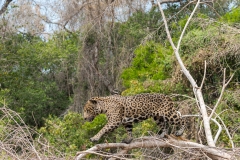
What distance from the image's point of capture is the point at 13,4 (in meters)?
17.6

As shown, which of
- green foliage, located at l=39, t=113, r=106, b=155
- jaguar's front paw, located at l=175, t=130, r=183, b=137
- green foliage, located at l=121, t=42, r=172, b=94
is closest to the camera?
jaguar's front paw, located at l=175, t=130, r=183, b=137

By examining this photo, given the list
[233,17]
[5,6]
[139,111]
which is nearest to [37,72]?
[5,6]

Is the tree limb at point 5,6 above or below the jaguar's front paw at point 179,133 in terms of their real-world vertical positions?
above

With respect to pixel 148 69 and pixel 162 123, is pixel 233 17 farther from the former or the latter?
pixel 162 123

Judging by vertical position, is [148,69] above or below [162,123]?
above

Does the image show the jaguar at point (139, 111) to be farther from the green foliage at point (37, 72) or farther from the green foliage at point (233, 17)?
the green foliage at point (37, 72)

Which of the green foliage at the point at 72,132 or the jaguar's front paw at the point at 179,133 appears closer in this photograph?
the jaguar's front paw at the point at 179,133

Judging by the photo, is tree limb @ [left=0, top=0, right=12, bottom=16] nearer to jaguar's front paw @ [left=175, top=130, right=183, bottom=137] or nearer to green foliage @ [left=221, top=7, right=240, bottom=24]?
green foliage @ [left=221, top=7, right=240, bottom=24]

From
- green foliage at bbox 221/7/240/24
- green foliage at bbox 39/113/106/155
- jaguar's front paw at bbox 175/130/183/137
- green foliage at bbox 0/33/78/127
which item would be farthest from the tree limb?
jaguar's front paw at bbox 175/130/183/137

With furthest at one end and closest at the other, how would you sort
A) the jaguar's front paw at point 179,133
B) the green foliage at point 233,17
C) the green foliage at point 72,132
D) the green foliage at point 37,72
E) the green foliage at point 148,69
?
1. the green foliage at point 37,72
2. the green foliage at point 233,17
3. the green foliage at point 148,69
4. the green foliage at point 72,132
5. the jaguar's front paw at point 179,133

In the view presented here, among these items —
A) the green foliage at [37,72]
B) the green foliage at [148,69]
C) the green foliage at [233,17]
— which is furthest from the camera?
the green foliage at [37,72]

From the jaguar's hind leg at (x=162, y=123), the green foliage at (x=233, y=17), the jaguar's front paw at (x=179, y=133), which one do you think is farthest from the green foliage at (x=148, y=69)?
the jaguar's front paw at (x=179, y=133)

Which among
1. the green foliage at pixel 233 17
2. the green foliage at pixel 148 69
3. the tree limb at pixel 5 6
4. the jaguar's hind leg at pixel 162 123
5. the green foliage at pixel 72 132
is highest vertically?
the tree limb at pixel 5 6

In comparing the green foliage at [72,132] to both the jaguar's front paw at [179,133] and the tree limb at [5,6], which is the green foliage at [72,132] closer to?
the jaguar's front paw at [179,133]
